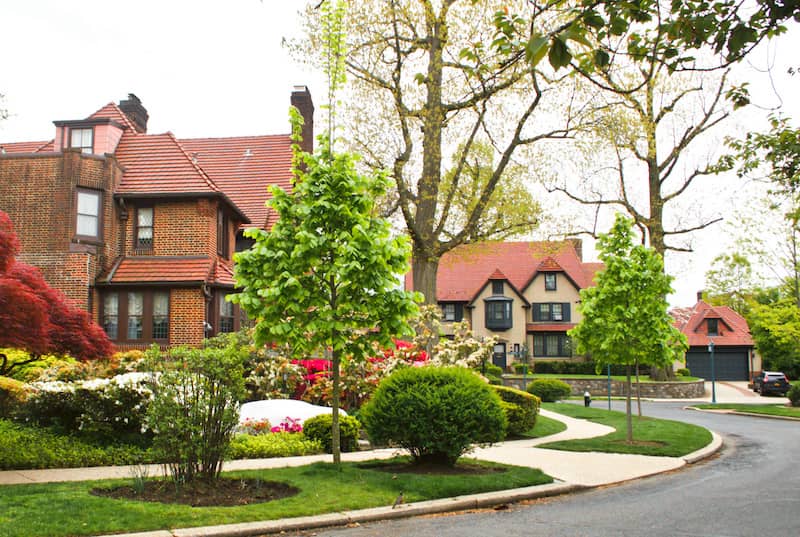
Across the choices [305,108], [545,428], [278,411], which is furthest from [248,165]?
[545,428]

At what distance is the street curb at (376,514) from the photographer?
7.08 m

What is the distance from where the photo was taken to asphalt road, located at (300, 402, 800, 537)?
7684mm

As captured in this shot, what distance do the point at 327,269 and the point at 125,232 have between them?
1567 centimetres

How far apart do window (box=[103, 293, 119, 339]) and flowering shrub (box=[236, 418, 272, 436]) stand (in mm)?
9994

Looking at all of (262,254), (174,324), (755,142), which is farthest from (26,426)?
(755,142)

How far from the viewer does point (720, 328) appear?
187ft

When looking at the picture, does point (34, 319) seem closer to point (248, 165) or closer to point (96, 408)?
point (96, 408)

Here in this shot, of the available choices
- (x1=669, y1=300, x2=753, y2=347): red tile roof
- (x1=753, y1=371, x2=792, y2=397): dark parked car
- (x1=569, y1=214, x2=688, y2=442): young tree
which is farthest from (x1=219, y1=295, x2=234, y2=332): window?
(x1=669, y1=300, x2=753, y2=347): red tile roof

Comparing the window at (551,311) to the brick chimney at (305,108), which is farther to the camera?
the window at (551,311)

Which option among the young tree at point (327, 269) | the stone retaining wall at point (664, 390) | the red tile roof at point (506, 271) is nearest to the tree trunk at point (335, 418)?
the young tree at point (327, 269)

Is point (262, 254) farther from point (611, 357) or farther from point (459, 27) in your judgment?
point (459, 27)

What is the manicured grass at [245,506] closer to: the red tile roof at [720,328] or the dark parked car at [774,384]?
the dark parked car at [774,384]

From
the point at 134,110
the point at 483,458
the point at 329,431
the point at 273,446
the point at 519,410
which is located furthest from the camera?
the point at 134,110

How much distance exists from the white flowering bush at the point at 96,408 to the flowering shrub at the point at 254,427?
2.30 m
